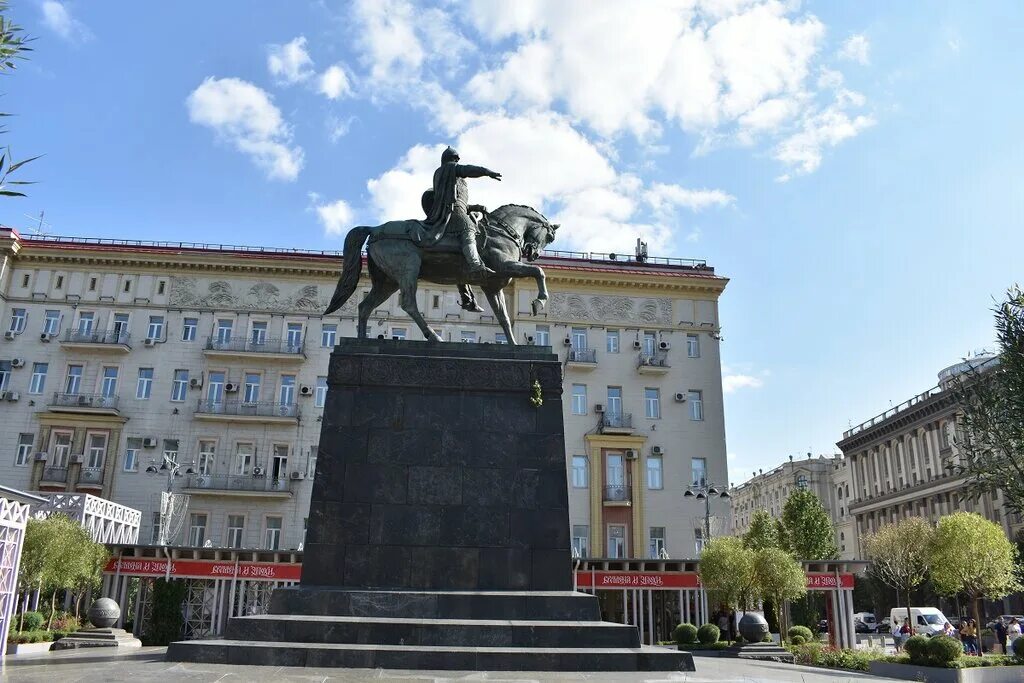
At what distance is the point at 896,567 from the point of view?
47.9 m

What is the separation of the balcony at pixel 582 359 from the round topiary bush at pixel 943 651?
85.7 ft

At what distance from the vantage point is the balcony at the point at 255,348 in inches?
1693

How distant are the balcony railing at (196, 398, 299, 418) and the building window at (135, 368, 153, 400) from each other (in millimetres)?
2823

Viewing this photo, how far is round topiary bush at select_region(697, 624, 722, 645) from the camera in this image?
95.7ft

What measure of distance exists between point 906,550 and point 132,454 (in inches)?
1585

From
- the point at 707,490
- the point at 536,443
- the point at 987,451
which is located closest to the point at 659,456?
the point at 707,490

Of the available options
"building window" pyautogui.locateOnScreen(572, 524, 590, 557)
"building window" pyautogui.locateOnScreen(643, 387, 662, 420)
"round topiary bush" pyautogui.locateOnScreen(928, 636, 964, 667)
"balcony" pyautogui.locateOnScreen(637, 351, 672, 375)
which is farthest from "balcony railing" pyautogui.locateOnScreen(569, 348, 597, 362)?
"round topiary bush" pyautogui.locateOnScreen(928, 636, 964, 667)

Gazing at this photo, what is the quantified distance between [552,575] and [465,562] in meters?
1.45

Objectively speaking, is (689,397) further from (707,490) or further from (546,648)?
(546,648)

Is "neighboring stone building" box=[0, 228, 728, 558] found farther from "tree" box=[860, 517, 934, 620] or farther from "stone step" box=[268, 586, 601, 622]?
"stone step" box=[268, 586, 601, 622]

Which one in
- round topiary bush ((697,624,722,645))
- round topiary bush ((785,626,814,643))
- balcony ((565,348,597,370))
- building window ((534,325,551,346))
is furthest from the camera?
building window ((534,325,551,346))

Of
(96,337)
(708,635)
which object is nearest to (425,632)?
(708,635)

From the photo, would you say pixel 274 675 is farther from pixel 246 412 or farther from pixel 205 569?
pixel 246 412

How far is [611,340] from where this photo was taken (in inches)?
1821
